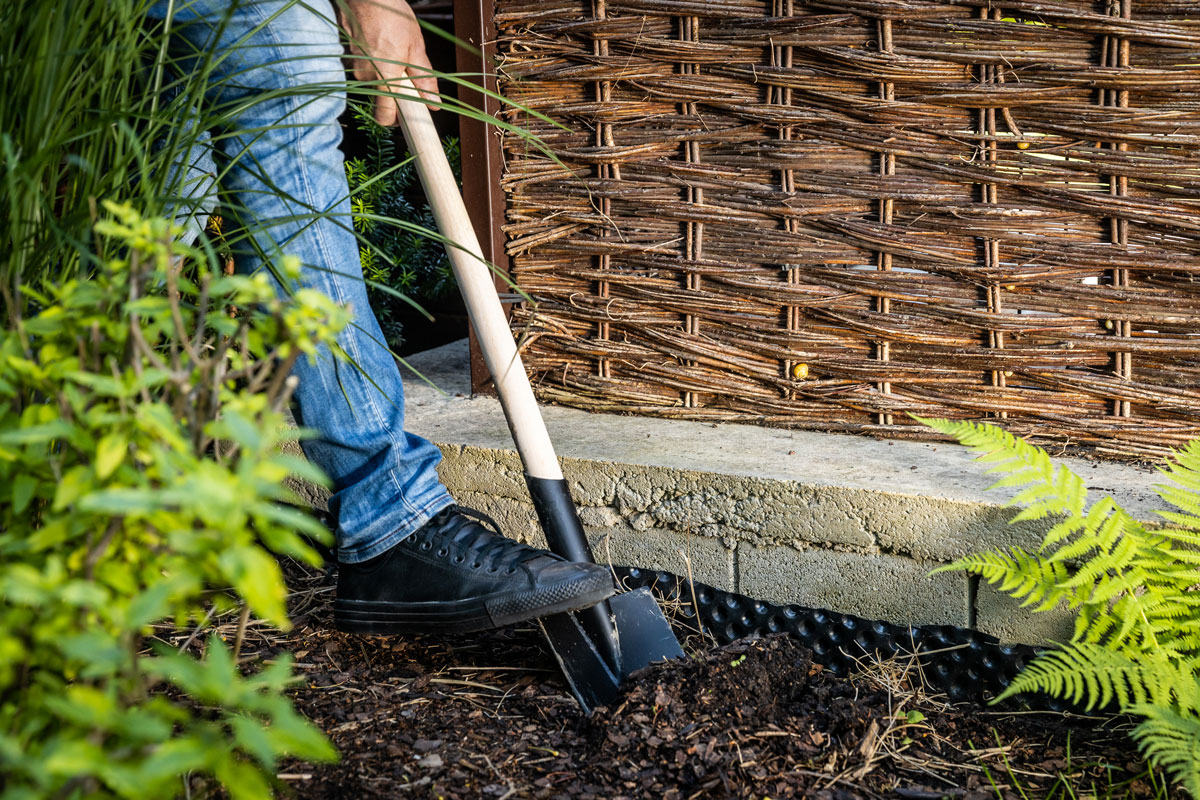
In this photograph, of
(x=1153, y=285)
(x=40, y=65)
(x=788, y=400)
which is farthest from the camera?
(x=788, y=400)

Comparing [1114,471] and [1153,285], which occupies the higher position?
[1153,285]

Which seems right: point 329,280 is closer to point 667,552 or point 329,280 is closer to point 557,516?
point 557,516

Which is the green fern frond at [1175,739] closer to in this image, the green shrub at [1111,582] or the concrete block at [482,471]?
the green shrub at [1111,582]

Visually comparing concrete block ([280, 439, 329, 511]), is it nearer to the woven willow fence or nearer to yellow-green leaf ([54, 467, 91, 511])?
the woven willow fence

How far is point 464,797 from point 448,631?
0.34 meters

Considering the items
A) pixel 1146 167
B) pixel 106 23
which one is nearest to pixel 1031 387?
pixel 1146 167

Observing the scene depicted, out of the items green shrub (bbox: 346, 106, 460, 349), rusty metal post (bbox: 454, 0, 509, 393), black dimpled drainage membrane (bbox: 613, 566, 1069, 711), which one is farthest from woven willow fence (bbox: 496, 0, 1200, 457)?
green shrub (bbox: 346, 106, 460, 349)

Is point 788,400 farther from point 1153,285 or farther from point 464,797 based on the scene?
point 464,797

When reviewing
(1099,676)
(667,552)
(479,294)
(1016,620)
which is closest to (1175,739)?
(1099,676)

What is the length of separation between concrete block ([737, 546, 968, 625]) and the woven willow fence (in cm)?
36

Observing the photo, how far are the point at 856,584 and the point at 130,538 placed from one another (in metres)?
1.36

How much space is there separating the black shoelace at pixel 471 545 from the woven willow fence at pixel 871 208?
675mm

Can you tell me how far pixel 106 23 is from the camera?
968 millimetres

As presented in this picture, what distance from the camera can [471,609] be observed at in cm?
156
